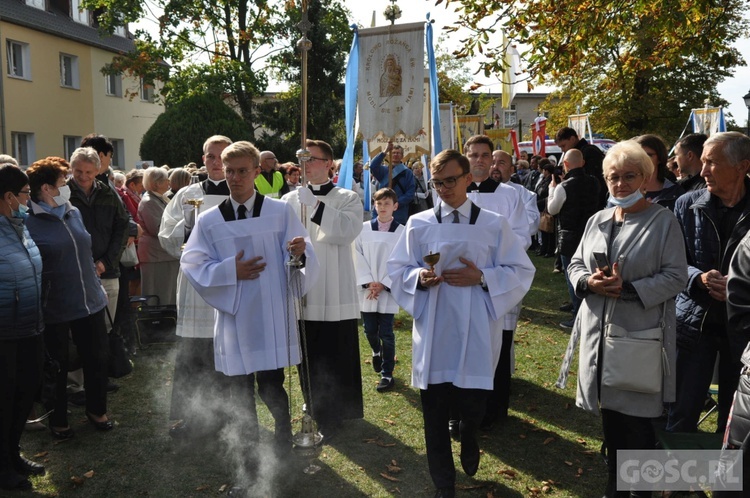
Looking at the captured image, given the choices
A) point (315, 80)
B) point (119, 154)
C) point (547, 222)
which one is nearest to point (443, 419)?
point (547, 222)

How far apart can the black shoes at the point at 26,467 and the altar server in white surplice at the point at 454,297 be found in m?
2.74

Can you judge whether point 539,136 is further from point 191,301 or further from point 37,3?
point 37,3

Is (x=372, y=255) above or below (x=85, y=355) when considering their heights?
above

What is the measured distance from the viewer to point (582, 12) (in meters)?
8.45

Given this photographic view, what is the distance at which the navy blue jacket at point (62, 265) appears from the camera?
17.1 ft

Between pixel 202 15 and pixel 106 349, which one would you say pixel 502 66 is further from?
pixel 202 15

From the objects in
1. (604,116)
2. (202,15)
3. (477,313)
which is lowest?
(477,313)

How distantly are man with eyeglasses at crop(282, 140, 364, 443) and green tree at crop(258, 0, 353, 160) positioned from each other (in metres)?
24.4

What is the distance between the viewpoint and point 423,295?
4355mm

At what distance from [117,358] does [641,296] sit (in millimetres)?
5286

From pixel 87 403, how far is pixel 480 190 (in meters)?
3.76

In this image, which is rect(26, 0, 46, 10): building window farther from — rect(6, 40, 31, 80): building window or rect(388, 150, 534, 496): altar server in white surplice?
rect(388, 150, 534, 496): altar server in white surplice

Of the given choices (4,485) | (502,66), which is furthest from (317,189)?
(502,66)

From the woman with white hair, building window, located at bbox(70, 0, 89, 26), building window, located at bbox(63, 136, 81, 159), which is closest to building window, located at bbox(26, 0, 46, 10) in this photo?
building window, located at bbox(70, 0, 89, 26)
